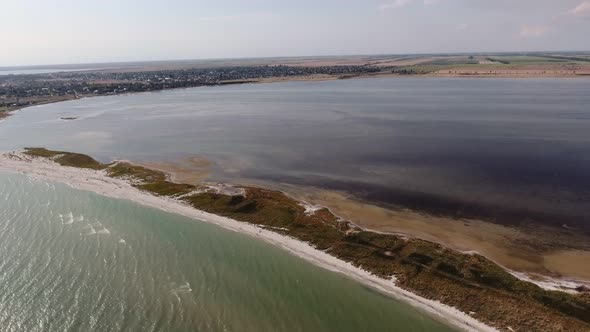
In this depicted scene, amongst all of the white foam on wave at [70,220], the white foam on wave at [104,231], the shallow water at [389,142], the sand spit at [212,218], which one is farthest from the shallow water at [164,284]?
the shallow water at [389,142]

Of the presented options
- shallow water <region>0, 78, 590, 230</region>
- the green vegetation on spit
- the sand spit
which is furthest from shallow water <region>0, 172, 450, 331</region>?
shallow water <region>0, 78, 590, 230</region>

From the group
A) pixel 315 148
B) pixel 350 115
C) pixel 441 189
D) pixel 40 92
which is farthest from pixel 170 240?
pixel 40 92

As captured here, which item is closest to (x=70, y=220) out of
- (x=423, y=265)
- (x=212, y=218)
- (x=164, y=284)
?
(x=212, y=218)

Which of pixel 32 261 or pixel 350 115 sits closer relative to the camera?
pixel 32 261

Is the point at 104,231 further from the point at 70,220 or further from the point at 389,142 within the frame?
the point at 389,142

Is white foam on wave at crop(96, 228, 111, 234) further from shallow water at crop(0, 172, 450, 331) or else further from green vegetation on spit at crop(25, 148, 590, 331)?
green vegetation on spit at crop(25, 148, 590, 331)

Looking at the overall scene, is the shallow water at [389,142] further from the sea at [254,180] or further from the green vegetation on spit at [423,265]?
the green vegetation on spit at [423,265]

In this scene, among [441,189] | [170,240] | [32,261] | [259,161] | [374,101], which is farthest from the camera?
[374,101]

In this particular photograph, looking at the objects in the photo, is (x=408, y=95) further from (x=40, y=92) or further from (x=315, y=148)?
(x=40, y=92)
